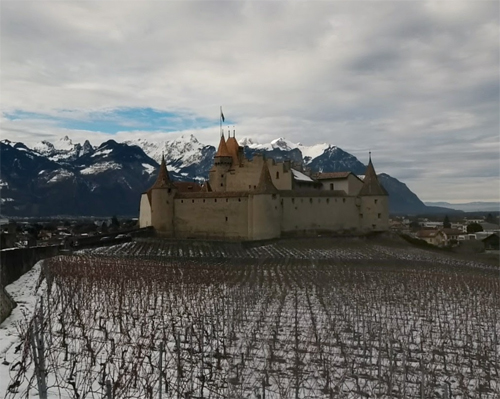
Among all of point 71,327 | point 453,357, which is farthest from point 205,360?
point 453,357

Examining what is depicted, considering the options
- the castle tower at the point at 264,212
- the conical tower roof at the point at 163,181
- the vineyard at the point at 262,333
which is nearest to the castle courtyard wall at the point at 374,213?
the castle tower at the point at 264,212

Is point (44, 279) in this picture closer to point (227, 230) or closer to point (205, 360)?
point (205, 360)

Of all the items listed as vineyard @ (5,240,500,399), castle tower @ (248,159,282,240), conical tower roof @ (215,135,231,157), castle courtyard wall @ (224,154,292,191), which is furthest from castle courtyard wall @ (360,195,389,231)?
vineyard @ (5,240,500,399)

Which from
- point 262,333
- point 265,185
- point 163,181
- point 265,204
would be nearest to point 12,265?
point 262,333

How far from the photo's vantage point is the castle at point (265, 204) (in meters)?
54.0

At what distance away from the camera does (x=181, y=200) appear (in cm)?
5925

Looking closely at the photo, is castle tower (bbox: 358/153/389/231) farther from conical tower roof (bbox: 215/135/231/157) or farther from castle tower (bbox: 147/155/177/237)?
castle tower (bbox: 147/155/177/237)

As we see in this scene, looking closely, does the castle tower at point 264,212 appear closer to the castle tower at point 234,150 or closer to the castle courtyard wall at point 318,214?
the castle courtyard wall at point 318,214

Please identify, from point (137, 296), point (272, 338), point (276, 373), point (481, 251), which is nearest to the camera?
point (276, 373)

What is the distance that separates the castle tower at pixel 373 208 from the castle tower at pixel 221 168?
1512cm

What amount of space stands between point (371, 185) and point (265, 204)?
13.8 m

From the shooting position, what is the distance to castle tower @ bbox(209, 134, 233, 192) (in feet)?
214

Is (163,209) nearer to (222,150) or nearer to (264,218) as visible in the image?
(222,150)

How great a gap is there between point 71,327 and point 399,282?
17873 mm
